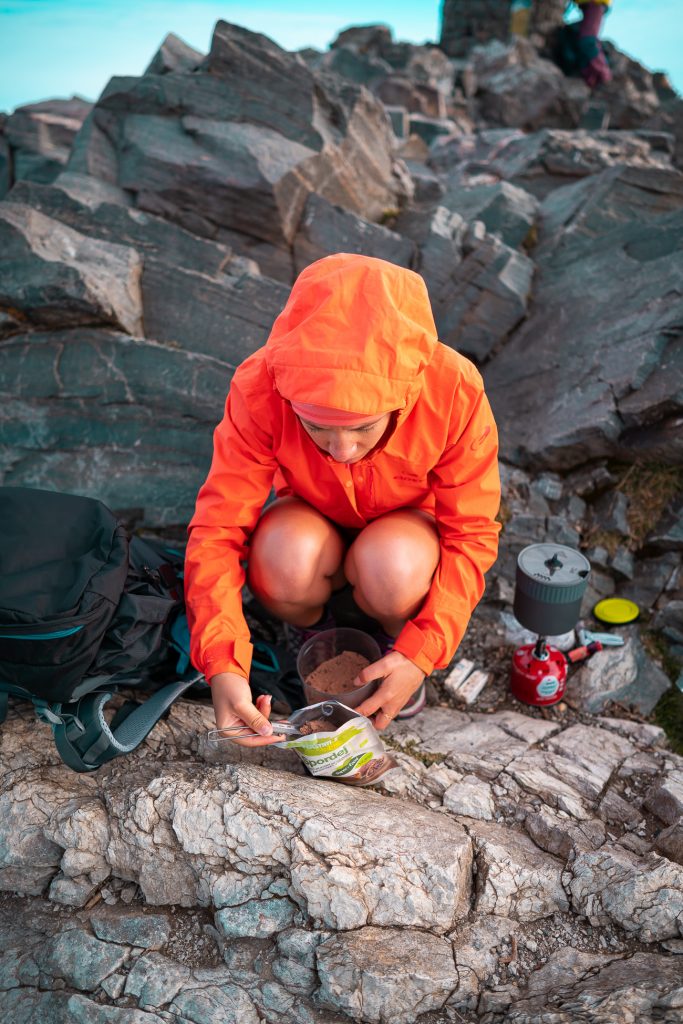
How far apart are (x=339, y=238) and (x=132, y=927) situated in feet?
15.6

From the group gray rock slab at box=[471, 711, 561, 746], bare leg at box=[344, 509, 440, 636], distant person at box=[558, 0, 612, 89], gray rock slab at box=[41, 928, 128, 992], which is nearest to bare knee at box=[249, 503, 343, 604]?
bare leg at box=[344, 509, 440, 636]

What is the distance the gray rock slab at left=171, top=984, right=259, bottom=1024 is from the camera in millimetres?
1966

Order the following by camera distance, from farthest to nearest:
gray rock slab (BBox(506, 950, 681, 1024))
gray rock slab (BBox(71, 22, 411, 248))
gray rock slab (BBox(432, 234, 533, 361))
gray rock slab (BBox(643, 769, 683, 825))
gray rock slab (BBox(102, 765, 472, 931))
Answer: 1. gray rock slab (BBox(71, 22, 411, 248))
2. gray rock slab (BBox(432, 234, 533, 361))
3. gray rock slab (BBox(643, 769, 683, 825))
4. gray rock slab (BBox(102, 765, 472, 931))
5. gray rock slab (BBox(506, 950, 681, 1024))

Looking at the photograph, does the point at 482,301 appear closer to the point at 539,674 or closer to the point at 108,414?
the point at 108,414

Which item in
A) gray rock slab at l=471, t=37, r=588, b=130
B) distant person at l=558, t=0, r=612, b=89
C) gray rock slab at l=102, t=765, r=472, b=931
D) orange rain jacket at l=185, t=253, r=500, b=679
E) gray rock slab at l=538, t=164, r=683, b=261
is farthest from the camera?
distant person at l=558, t=0, r=612, b=89

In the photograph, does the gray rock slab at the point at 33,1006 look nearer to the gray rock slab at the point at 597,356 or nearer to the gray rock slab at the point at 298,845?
the gray rock slab at the point at 298,845

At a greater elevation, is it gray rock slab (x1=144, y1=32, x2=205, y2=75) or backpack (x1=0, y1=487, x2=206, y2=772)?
gray rock slab (x1=144, y1=32, x2=205, y2=75)

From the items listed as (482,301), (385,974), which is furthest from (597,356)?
(385,974)

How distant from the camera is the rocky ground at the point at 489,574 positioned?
6.87ft

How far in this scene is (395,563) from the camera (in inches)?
101

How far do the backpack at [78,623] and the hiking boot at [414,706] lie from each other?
950mm

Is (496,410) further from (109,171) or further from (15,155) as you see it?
(15,155)

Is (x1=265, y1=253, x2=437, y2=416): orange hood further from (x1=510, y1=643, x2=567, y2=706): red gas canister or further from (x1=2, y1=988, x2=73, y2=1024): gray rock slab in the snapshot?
(x1=2, y1=988, x2=73, y2=1024): gray rock slab

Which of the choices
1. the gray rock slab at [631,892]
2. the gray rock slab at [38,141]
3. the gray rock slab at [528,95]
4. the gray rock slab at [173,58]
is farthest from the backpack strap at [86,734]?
the gray rock slab at [528,95]
